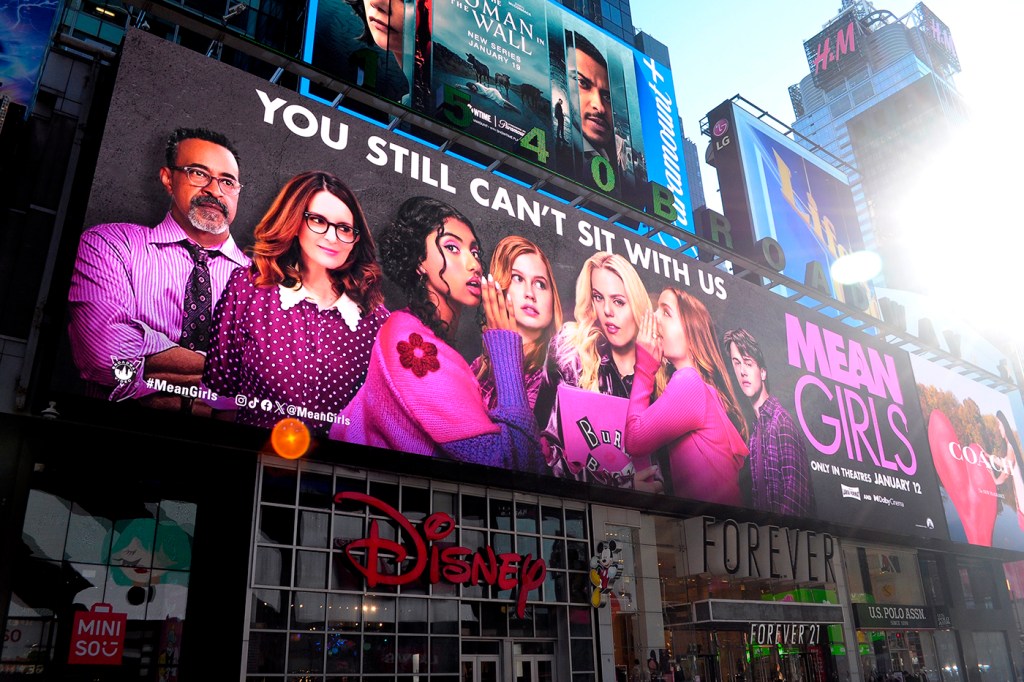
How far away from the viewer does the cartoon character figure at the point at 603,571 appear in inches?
1057

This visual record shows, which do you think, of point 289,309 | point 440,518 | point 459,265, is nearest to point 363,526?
point 440,518

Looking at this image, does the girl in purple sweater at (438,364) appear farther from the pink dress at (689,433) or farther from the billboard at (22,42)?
the billboard at (22,42)

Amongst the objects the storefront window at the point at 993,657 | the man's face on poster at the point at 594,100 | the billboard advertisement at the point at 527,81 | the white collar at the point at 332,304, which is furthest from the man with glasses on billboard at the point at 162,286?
the storefront window at the point at 993,657

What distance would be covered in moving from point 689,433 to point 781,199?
24306 millimetres

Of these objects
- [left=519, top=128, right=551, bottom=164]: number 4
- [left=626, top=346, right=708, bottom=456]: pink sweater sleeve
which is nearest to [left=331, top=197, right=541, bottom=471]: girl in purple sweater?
[left=626, top=346, right=708, bottom=456]: pink sweater sleeve

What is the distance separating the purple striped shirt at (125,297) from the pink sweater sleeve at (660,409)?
14878 millimetres

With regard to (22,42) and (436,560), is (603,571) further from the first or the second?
(22,42)

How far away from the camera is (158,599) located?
20.4m

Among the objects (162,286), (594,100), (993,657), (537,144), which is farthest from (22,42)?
(993,657)

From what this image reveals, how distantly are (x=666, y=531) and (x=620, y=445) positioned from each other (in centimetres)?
589

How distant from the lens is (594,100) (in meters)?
42.4

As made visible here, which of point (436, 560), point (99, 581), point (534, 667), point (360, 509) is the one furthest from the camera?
point (534, 667)

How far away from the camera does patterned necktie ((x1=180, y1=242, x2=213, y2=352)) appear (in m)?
18.9

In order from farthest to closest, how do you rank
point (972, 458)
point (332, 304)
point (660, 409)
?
point (972, 458) < point (660, 409) < point (332, 304)
